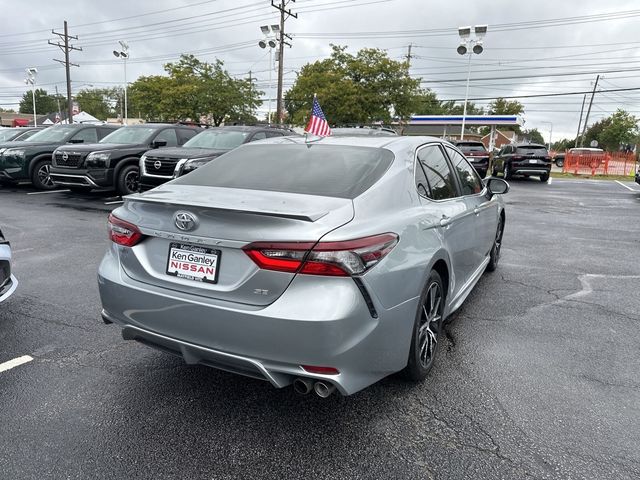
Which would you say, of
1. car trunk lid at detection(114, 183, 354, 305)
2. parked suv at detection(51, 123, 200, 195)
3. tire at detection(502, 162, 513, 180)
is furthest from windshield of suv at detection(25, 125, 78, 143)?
tire at detection(502, 162, 513, 180)

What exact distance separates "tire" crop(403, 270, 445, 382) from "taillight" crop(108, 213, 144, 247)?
167cm

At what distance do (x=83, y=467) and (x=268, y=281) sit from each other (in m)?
1.25

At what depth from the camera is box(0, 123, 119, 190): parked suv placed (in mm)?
12086

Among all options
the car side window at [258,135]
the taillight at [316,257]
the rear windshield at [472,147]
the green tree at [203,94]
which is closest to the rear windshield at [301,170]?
the taillight at [316,257]

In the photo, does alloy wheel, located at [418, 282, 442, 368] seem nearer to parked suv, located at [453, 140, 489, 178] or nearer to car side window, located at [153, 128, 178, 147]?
car side window, located at [153, 128, 178, 147]

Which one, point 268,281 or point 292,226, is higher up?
point 292,226

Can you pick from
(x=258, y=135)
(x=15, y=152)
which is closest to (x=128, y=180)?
(x=258, y=135)

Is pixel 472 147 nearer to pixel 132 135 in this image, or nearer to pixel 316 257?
pixel 132 135

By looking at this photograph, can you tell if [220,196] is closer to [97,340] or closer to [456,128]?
[97,340]

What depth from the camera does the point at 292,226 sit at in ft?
7.27

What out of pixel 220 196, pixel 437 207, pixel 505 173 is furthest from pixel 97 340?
pixel 505 173

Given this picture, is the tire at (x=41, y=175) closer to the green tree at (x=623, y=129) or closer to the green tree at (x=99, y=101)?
the green tree at (x=623, y=129)

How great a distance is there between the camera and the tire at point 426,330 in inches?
110

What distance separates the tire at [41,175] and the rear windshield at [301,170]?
36.5 ft
